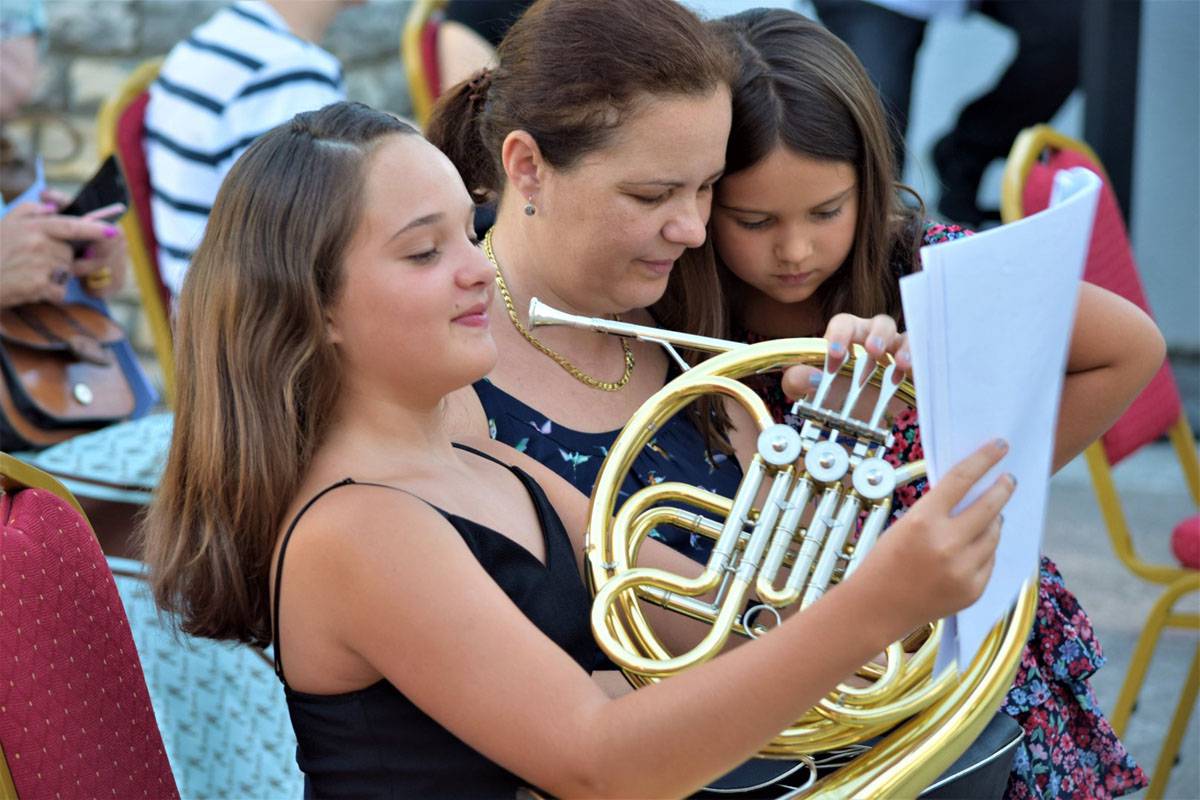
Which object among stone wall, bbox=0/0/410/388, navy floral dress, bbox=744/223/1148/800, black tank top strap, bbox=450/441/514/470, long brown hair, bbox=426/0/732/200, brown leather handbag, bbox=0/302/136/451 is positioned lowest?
stone wall, bbox=0/0/410/388

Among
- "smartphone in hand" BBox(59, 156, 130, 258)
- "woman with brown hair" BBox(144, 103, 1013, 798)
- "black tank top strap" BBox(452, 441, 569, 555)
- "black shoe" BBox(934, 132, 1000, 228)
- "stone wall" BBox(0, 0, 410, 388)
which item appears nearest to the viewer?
"woman with brown hair" BBox(144, 103, 1013, 798)

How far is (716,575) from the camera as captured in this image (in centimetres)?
111

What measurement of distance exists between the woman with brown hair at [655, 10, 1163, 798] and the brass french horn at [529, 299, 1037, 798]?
0.30 m

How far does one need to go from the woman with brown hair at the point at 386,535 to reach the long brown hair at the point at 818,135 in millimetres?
436

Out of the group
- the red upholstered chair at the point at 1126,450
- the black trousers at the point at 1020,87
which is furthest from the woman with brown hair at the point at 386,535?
the black trousers at the point at 1020,87

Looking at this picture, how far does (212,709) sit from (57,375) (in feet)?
1.51

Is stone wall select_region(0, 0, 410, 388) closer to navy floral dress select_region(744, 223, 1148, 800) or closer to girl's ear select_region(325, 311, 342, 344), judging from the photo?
navy floral dress select_region(744, 223, 1148, 800)

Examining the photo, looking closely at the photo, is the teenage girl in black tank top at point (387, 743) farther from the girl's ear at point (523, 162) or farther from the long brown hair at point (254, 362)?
the girl's ear at point (523, 162)

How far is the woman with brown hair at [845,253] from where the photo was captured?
1428mm

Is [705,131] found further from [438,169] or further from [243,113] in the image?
[243,113]

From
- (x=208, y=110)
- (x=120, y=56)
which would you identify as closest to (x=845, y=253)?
(x=208, y=110)

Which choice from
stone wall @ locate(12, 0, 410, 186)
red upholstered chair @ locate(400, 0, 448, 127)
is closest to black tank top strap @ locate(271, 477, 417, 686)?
red upholstered chair @ locate(400, 0, 448, 127)

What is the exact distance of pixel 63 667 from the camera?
1083mm

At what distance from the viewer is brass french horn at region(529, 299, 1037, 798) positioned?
1051mm
